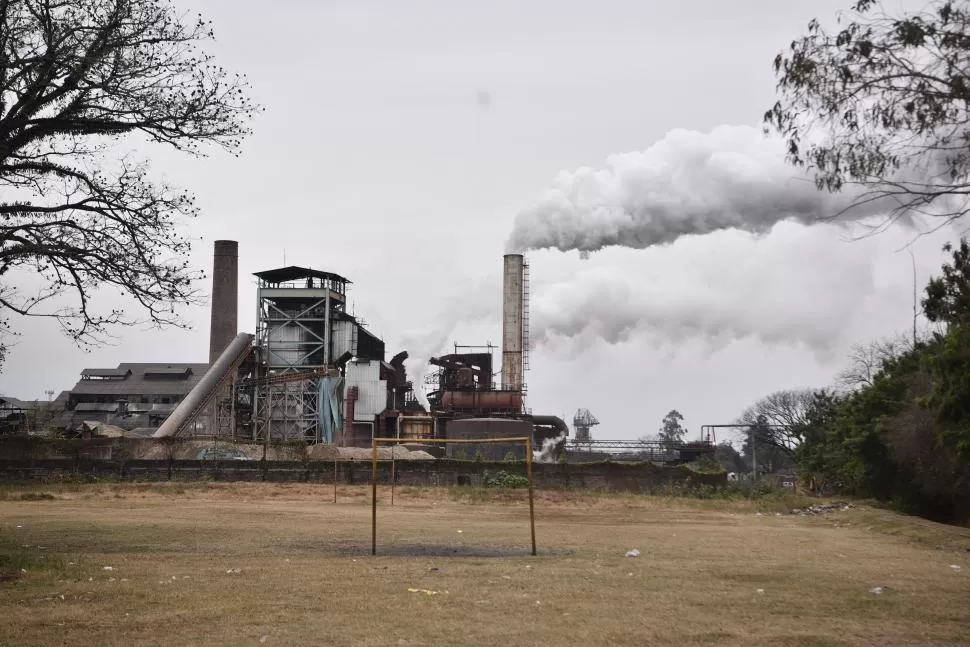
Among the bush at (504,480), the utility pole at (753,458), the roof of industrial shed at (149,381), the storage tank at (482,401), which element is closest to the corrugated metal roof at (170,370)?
the roof of industrial shed at (149,381)

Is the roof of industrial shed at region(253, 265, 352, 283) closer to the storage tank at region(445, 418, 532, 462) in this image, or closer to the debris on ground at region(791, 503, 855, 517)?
the storage tank at region(445, 418, 532, 462)

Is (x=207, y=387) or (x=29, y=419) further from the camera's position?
(x=207, y=387)

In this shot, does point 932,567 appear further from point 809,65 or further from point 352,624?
point 352,624

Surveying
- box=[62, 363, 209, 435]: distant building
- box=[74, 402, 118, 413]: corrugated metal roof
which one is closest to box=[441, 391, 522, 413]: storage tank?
box=[62, 363, 209, 435]: distant building

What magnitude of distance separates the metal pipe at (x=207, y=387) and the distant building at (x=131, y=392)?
21277mm

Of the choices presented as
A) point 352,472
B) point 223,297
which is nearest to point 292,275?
point 223,297

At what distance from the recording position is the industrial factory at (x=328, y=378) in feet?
254

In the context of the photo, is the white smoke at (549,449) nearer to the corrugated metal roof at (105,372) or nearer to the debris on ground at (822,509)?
the debris on ground at (822,509)

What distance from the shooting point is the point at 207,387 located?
73.8 meters

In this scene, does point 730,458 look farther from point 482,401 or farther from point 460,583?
point 460,583

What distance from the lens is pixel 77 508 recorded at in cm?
3170

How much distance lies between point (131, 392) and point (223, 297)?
2991 centimetres

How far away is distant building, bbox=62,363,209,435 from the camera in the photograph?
319ft

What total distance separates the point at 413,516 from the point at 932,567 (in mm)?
16970
